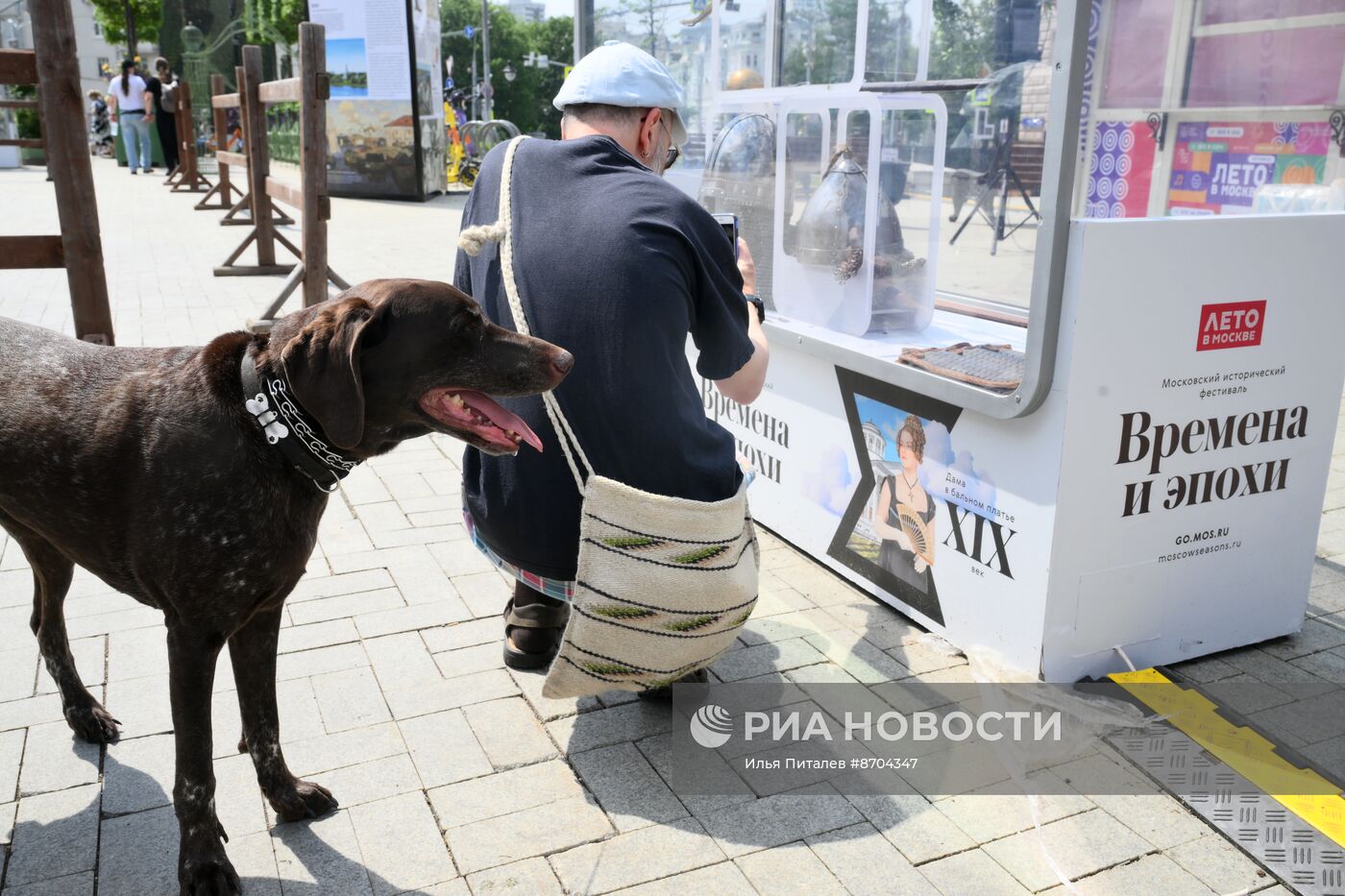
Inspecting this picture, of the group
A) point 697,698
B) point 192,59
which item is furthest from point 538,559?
point 192,59

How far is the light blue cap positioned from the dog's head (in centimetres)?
80

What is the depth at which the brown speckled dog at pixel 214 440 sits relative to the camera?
214cm

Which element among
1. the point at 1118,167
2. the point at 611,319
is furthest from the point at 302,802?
the point at 1118,167

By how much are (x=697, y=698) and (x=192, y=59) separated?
2485 cm

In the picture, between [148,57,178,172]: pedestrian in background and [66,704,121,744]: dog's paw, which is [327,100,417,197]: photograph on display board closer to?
[148,57,178,172]: pedestrian in background

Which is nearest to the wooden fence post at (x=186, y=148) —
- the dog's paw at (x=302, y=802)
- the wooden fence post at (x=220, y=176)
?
the wooden fence post at (x=220, y=176)

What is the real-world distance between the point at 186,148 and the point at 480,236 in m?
17.6

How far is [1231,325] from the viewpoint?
3.05m

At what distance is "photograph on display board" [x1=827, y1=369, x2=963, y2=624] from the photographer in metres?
3.41

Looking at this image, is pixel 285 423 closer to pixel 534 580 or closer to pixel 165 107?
pixel 534 580

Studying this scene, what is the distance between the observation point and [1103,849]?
2.48m

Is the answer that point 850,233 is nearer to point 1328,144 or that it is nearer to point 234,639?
point 234,639

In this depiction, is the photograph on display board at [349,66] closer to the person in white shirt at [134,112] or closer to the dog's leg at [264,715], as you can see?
the person in white shirt at [134,112]

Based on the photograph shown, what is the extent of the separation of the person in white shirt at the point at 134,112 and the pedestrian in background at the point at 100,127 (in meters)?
5.65
